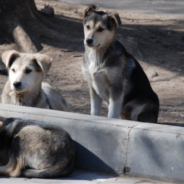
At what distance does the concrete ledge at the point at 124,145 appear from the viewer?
228 inches

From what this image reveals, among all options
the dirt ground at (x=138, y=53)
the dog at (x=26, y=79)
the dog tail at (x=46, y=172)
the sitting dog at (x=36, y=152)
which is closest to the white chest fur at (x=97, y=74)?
the dog at (x=26, y=79)

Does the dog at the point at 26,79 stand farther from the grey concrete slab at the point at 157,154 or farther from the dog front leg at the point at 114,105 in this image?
the grey concrete slab at the point at 157,154

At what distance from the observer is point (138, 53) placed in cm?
1126

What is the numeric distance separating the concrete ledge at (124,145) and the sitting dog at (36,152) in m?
0.25

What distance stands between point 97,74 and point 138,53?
381 cm

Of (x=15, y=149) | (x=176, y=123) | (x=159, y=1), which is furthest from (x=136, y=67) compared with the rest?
(x=159, y=1)

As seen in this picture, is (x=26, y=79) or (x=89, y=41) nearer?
(x=26, y=79)

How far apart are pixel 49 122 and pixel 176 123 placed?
224cm

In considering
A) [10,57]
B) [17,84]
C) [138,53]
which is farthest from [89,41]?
[138,53]

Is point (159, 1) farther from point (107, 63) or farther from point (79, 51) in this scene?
point (107, 63)

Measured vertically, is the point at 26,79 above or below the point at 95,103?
above

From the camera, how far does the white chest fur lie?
7562mm

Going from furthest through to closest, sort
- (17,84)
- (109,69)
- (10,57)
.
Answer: (109,69) → (10,57) → (17,84)

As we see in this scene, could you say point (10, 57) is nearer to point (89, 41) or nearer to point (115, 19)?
point (89, 41)
